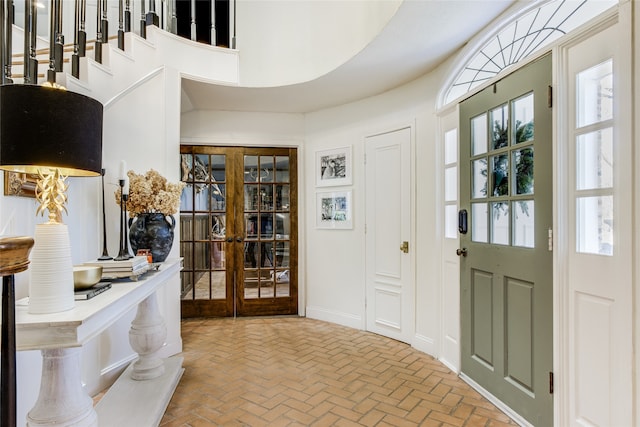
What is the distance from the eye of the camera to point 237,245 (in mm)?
4266

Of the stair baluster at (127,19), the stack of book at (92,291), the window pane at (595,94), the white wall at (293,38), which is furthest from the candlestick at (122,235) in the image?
the window pane at (595,94)

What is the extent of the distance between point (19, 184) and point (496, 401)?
2.99m

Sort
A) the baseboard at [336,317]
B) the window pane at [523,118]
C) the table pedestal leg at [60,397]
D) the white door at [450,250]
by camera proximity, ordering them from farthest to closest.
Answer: the baseboard at [336,317], the white door at [450,250], the window pane at [523,118], the table pedestal leg at [60,397]

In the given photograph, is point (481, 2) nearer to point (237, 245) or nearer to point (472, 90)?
point (472, 90)

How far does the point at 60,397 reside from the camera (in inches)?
53.4

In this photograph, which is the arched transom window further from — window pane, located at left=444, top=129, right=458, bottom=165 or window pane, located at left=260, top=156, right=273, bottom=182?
window pane, located at left=260, top=156, right=273, bottom=182

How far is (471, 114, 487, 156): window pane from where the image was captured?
7.93 ft

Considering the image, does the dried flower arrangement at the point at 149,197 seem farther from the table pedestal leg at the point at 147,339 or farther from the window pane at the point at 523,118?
the window pane at the point at 523,118

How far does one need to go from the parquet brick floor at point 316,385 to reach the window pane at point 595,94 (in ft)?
5.76

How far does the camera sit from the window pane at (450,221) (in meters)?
2.82

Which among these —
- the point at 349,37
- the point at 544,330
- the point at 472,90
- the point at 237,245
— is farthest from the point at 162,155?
the point at 544,330

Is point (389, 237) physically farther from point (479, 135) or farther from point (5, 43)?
point (5, 43)

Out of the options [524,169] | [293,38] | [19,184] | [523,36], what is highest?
[293,38]

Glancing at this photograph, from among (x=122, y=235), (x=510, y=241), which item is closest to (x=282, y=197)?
(x=122, y=235)
